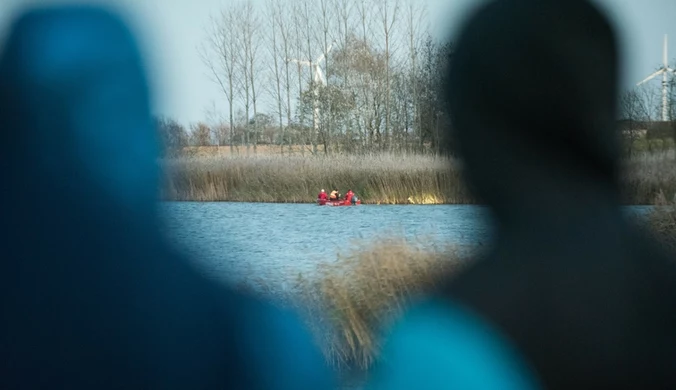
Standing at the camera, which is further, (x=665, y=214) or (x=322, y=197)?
(x=322, y=197)

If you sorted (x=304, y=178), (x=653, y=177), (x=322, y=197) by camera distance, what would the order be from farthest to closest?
(x=322, y=197) → (x=304, y=178) → (x=653, y=177)

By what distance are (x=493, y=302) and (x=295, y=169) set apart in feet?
18.7

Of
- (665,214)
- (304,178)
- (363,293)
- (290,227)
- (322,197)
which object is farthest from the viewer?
(322,197)

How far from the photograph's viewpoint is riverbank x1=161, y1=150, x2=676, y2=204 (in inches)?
240

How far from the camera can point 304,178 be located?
6945 millimetres

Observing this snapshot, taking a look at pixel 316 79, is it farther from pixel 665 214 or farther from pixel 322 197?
pixel 665 214

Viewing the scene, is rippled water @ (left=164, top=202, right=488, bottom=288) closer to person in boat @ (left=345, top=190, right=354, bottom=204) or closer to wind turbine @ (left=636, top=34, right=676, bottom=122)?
person in boat @ (left=345, top=190, right=354, bottom=204)

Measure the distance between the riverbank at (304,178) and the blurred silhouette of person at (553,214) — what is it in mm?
3793

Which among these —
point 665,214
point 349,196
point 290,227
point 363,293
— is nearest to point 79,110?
point 363,293

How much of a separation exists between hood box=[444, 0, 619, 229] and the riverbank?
13.1ft

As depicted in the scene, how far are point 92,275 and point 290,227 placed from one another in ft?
13.5

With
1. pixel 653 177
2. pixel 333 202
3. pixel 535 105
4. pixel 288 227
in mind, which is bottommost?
pixel 288 227

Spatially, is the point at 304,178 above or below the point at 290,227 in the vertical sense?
above

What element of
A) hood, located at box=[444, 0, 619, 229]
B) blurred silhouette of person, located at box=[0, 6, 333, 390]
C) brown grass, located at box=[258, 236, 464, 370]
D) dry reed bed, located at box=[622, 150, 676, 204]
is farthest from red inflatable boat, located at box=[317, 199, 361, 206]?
hood, located at box=[444, 0, 619, 229]
